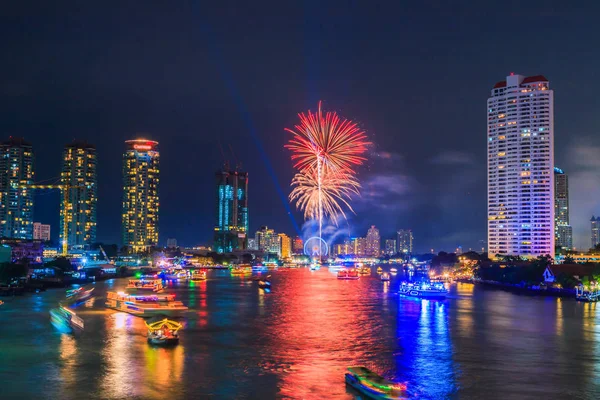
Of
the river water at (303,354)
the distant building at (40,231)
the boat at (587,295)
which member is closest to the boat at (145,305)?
the river water at (303,354)

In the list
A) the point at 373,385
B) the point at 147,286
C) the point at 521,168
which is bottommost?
the point at 147,286

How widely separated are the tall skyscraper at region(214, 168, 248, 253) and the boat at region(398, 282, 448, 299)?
124 m

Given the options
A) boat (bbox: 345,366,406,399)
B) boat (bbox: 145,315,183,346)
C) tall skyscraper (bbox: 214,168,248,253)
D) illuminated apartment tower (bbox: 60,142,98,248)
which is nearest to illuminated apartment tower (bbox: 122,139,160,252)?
illuminated apartment tower (bbox: 60,142,98,248)

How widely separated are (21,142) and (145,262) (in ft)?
110

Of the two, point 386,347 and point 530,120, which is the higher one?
point 530,120

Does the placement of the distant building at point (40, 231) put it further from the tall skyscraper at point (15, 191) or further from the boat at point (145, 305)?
the boat at point (145, 305)

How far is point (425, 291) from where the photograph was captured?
1817 inches

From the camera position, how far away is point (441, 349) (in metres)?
22.7

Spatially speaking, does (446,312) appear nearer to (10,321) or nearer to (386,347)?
(386,347)

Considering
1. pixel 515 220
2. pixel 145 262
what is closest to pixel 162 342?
pixel 515 220

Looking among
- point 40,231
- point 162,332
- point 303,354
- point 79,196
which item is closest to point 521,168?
point 303,354

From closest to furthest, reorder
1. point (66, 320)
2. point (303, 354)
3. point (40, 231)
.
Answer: point (303, 354), point (66, 320), point (40, 231)

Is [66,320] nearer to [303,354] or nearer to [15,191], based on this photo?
[303,354]

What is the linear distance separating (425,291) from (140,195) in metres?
107
